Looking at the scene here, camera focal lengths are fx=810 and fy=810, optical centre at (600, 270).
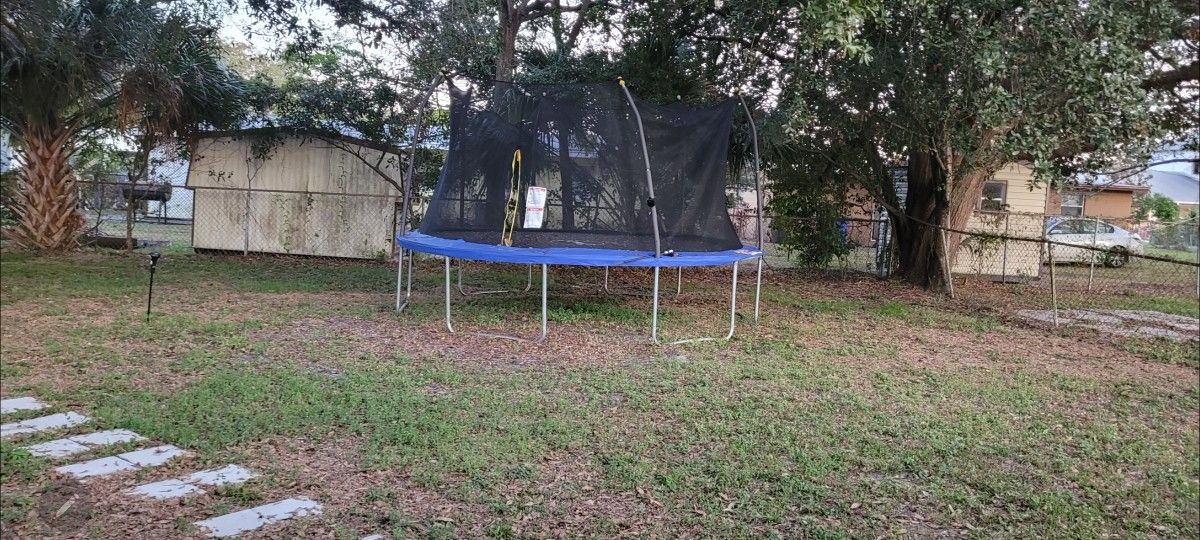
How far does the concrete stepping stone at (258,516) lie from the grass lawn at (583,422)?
6cm

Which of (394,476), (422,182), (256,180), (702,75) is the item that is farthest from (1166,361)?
(256,180)

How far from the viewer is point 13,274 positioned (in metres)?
1.49

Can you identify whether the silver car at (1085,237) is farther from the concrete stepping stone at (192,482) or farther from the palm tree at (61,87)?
the palm tree at (61,87)

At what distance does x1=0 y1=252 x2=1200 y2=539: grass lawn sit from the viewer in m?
2.78

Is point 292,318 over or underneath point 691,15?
underneath

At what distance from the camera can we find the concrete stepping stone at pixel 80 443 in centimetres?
202

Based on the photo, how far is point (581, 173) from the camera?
696 centimetres

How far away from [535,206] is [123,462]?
4.29 meters

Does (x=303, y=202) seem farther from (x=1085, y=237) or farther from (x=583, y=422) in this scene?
(x=1085, y=237)

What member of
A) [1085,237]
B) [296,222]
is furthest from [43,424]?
[1085,237]

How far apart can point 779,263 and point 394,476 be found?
11074mm

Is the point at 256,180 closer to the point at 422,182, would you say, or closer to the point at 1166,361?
the point at 422,182

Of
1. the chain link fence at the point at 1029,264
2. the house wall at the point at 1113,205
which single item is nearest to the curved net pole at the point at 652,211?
the chain link fence at the point at 1029,264

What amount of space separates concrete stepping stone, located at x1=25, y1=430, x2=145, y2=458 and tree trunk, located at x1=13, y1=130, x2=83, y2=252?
0.44m
